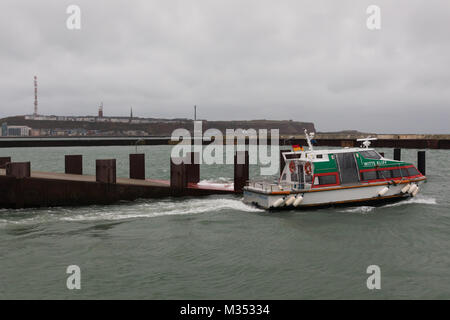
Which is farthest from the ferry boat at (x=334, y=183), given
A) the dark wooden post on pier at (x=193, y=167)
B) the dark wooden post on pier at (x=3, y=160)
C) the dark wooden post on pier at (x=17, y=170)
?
the dark wooden post on pier at (x=3, y=160)

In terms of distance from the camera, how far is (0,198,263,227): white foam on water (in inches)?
652

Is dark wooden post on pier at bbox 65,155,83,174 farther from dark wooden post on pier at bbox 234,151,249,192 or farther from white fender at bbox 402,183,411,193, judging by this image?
white fender at bbox 402,183,411,193

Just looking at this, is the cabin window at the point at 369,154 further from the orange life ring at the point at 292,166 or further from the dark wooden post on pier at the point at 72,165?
the dark wooden post on pier at the point at 72,165

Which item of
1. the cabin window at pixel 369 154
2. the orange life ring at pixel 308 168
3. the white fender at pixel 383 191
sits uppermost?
the cabin window at pixel 369 154

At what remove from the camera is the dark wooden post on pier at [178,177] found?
2173cm

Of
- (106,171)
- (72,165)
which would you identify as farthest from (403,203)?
(72,165)

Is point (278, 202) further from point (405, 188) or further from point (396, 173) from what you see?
point (405, 188)

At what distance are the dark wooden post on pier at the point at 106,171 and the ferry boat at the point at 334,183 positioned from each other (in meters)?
7.00

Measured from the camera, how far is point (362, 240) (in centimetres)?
1370

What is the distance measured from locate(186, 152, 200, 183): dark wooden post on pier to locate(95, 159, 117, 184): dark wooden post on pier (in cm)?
461
